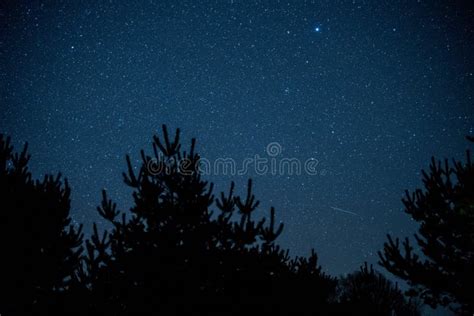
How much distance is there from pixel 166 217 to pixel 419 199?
700 cm

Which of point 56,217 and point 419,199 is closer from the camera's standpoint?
point 56,217

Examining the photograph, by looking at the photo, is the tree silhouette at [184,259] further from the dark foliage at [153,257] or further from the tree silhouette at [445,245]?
the tree silhouette at [445,245]

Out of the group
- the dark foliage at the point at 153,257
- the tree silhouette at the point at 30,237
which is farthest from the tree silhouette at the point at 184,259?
the tree silhouette at the point at 30,237

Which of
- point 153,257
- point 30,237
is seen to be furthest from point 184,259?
point 30,237

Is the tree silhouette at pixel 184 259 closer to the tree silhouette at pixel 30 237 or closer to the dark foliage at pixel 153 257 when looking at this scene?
the dark foliage at pixel 153 257

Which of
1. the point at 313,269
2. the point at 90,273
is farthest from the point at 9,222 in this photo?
the point at 313,269

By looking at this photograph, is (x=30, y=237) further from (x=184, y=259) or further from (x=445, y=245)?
(x=445, y=245)

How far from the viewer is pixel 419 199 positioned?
719 centimetres

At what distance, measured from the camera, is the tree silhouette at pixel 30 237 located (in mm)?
5516

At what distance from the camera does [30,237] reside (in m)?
5.93

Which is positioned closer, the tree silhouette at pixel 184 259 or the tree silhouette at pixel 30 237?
the tree silhouette at pixel 184 259

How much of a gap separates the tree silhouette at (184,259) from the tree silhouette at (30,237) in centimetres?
218

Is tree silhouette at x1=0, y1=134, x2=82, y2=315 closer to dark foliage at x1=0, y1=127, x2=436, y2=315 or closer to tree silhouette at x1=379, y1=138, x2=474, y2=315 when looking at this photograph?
dark foliage at x1=0, y1=127, x2=436, y2=315

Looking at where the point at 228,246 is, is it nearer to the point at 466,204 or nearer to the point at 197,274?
the point at 197,274
